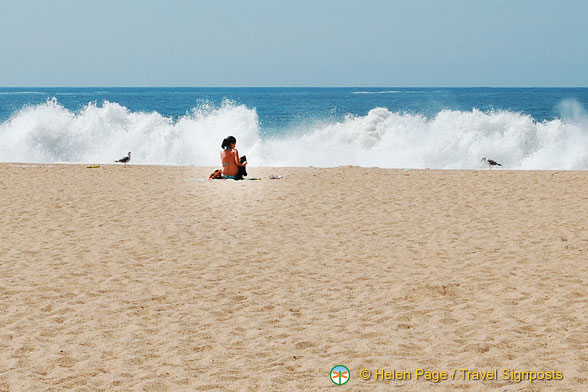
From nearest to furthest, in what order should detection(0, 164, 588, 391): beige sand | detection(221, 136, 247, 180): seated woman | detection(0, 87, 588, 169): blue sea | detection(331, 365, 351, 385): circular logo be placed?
1. detection(331, 365, 351, 385): circular logo
2. detection(0, 164, 588, 391): beige sand
3. detection(221, 136, 247, 180): seated woman
4. detection(0, 87, 588, 169): blue sea

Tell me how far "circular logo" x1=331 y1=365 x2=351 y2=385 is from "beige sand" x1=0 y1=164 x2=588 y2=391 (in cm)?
6

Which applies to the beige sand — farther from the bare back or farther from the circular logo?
the bare back

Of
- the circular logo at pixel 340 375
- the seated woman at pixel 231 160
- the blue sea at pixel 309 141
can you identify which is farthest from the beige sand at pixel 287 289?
the blue sea at pixel 309 141

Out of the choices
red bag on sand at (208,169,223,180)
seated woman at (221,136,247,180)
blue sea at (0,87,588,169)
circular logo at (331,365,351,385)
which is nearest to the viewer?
circular logo at (331,365,351,385)

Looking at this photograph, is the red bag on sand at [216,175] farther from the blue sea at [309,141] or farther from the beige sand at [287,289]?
the blue sea at [309,141]

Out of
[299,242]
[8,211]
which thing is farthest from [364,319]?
[8,211]

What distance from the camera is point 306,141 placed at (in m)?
25.8

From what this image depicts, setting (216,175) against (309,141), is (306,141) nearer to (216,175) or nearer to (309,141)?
(309,141)

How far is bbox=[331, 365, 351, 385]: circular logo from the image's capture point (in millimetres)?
4035

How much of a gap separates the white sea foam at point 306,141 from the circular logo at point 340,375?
59.5 feet

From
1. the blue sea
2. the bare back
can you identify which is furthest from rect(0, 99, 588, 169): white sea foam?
the bare back

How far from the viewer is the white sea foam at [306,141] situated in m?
22.6

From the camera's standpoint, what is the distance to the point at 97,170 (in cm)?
1600

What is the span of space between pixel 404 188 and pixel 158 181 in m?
5.16
